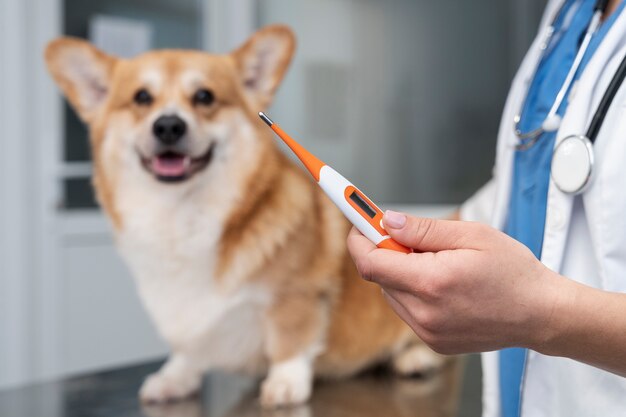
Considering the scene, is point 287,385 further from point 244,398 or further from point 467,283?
point 467,283

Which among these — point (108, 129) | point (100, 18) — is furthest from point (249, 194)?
point (100, 18)

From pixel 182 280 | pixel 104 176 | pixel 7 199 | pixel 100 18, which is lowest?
pixel 7 199

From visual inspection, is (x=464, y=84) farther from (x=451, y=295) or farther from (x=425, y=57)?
(x=451, y=295)

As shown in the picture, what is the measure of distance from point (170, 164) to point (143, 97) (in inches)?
6.1

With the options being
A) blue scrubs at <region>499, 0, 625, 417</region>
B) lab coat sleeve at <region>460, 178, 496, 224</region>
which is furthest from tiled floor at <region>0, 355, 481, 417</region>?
lab coat sleeve at <region>460, 178, 496, 224</region>

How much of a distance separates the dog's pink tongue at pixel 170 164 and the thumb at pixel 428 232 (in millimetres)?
765

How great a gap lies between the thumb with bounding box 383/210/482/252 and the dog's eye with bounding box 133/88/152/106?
2.90 ft

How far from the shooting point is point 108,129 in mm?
1328

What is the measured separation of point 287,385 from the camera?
1106 mm

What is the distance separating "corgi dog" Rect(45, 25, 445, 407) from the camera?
117cm

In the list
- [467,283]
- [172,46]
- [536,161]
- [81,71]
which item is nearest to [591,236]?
[536,161]

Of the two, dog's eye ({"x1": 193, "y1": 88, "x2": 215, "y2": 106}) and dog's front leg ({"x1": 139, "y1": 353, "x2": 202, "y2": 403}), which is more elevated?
dog's eye ({"x1": 193, "y1": 88, "x2": 215, "y2": 106})

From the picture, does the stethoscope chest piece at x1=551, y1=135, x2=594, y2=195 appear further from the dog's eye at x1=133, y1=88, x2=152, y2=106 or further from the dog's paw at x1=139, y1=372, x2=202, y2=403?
the dog's eye at x1=133, y1=88, x2=152, y2=106

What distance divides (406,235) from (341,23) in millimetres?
2543
